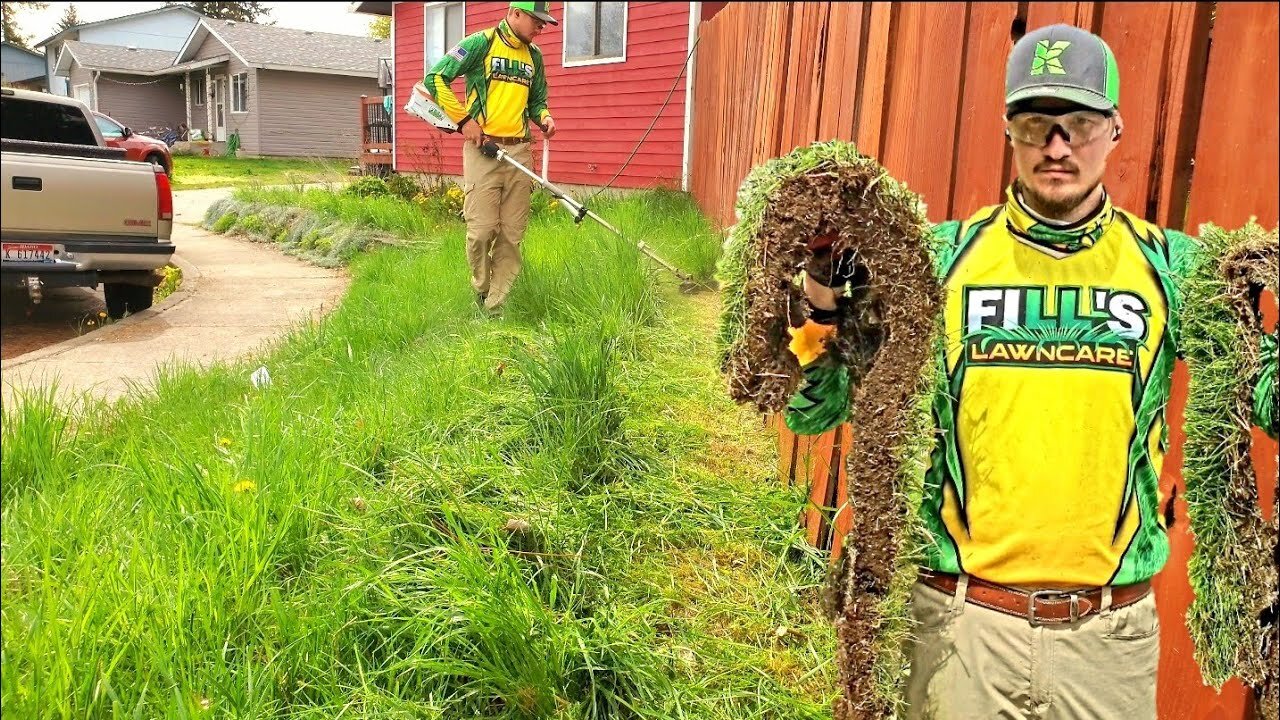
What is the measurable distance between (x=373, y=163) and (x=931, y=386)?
1463 mm

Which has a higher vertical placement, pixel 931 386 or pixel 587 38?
pixel 587 38

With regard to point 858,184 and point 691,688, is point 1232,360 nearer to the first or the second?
point 858,184

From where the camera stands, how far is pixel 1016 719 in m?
1.35

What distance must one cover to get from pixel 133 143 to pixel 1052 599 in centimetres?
137

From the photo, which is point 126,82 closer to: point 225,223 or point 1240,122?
point 225,223

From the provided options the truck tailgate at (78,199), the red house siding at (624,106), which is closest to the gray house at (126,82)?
the truck tailgate at (78,199)

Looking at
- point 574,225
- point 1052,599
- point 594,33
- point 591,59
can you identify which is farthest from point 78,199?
point 594,33

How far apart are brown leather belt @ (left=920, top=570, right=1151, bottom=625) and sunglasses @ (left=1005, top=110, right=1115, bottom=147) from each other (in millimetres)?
663

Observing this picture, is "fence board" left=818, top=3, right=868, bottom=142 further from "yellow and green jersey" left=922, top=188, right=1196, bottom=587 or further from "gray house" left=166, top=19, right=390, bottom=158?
"gray house" left=166, top=19, right=390, bottom=158

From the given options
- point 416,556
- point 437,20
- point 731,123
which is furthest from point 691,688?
point 437,20

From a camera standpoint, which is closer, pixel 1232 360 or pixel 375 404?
pixel 1232 360

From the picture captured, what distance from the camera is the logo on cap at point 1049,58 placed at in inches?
47.0

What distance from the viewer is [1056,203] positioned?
1.25 m

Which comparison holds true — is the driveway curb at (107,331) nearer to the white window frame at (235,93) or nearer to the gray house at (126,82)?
the gray house at (126,82)
